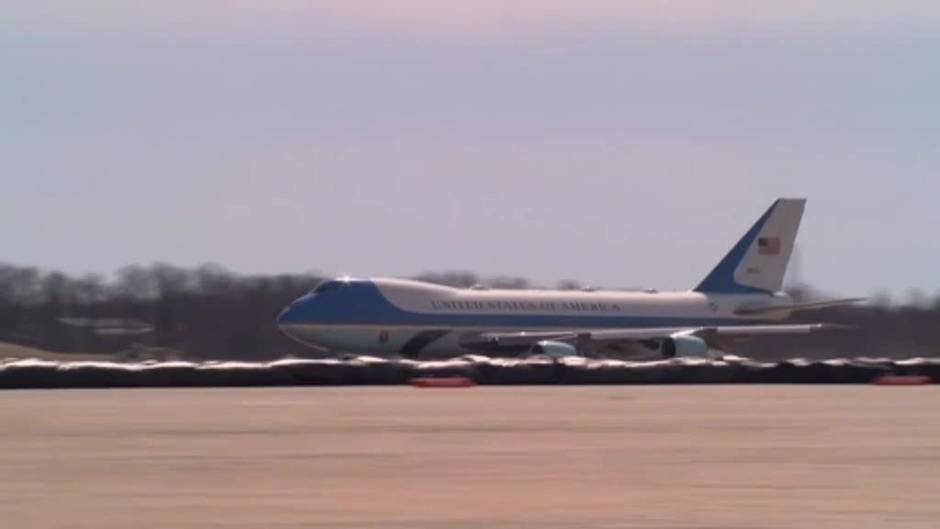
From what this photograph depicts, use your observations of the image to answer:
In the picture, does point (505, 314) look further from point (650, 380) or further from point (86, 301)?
point (86, 301)

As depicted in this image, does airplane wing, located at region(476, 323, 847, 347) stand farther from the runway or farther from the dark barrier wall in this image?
the runway

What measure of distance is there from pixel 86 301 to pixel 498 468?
2858 inches

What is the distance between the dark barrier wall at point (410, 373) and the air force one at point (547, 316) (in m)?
18.5

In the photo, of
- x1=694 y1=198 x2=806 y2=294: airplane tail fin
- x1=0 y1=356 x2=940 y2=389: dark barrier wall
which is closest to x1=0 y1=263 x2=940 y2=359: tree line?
x1=694 y1=198 x2=806 y2=294: airplane tail fin

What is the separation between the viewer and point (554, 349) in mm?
51875

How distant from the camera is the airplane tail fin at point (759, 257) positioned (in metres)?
63.8

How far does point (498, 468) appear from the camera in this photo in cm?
1502

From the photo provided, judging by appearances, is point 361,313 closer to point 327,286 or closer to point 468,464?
point 327,286

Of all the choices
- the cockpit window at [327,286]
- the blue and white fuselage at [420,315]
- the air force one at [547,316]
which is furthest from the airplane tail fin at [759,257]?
the cockpit window at [327,286]

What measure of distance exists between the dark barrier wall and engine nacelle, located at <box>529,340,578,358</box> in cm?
1739

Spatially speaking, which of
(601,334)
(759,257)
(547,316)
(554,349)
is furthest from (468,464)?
(759,257)

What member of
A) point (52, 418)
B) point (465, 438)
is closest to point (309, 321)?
point (52, 418)

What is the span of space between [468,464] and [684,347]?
39.0 metres

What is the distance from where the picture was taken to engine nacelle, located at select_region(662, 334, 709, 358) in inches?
2105
